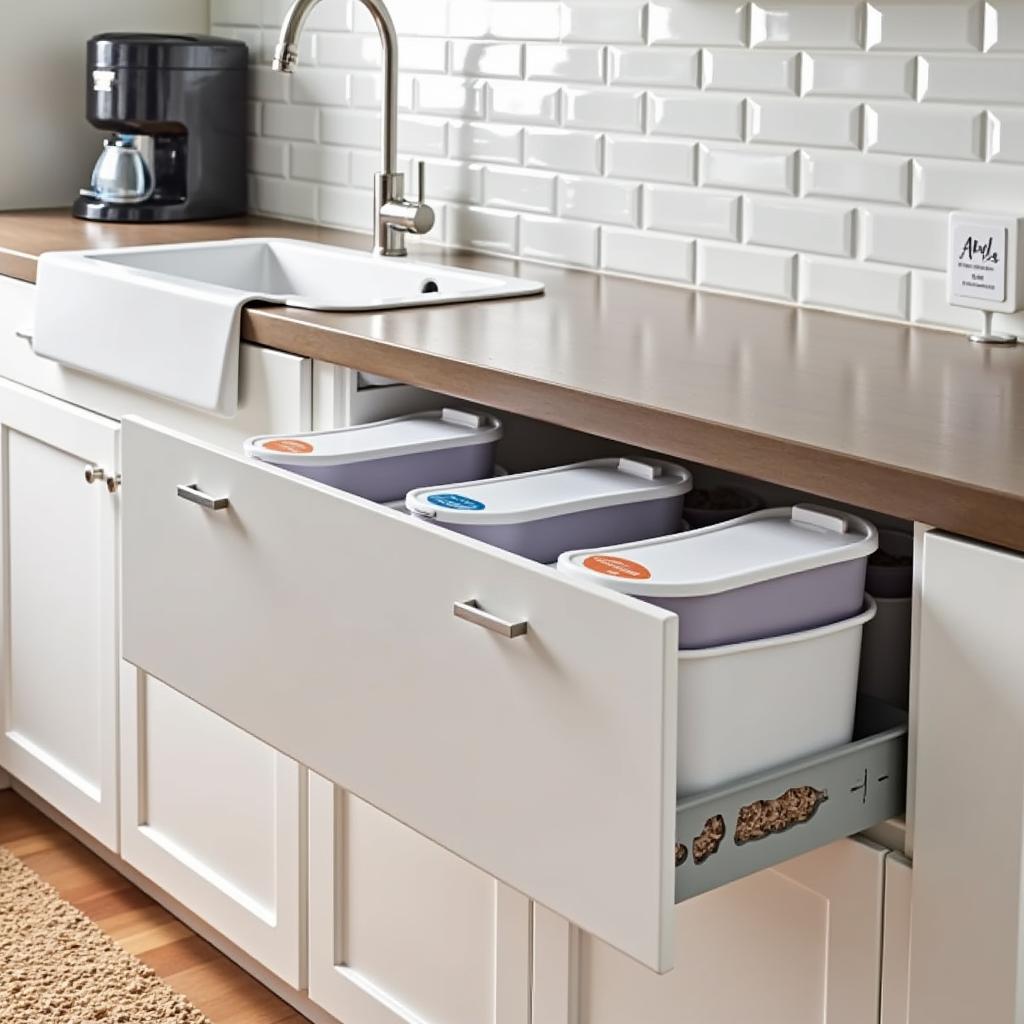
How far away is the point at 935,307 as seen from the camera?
1.72 metres

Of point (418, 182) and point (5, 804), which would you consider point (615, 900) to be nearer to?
point (418, 182)

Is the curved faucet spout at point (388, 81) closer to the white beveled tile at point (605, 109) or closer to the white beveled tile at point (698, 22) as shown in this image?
the white beveled tile at point (605, 109)

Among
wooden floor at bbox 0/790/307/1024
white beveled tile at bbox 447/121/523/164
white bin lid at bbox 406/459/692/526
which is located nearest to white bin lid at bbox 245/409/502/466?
white bin lid at bbox 406/459/692/526

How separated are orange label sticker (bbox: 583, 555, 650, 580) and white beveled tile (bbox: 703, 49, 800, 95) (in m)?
0.86

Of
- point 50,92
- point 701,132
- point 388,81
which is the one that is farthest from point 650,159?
point 50,92

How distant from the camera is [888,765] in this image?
3.91ft

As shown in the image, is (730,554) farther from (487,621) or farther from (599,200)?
(599,200)

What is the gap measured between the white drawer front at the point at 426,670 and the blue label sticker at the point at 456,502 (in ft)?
0.34

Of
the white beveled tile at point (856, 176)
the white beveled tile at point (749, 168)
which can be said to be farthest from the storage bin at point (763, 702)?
the white beveled tile at point (749, 168)

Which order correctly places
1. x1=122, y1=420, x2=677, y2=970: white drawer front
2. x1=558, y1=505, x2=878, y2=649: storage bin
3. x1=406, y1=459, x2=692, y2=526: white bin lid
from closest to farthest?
x1=122, y1=420, x2=677, y2=970: white drawer front
x1=558, y1=505, x2=878, y2=649: storage bin
x1=406, y1=459, x2=692, y2=526: white bin lid

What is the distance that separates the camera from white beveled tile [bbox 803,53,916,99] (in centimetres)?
171

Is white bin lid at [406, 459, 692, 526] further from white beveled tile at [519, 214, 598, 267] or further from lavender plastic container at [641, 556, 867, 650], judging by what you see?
white beveled tile at [519, 214, 598, 267]

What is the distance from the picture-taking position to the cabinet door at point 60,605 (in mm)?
2150

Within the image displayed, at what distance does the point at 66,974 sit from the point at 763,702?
1.33m
